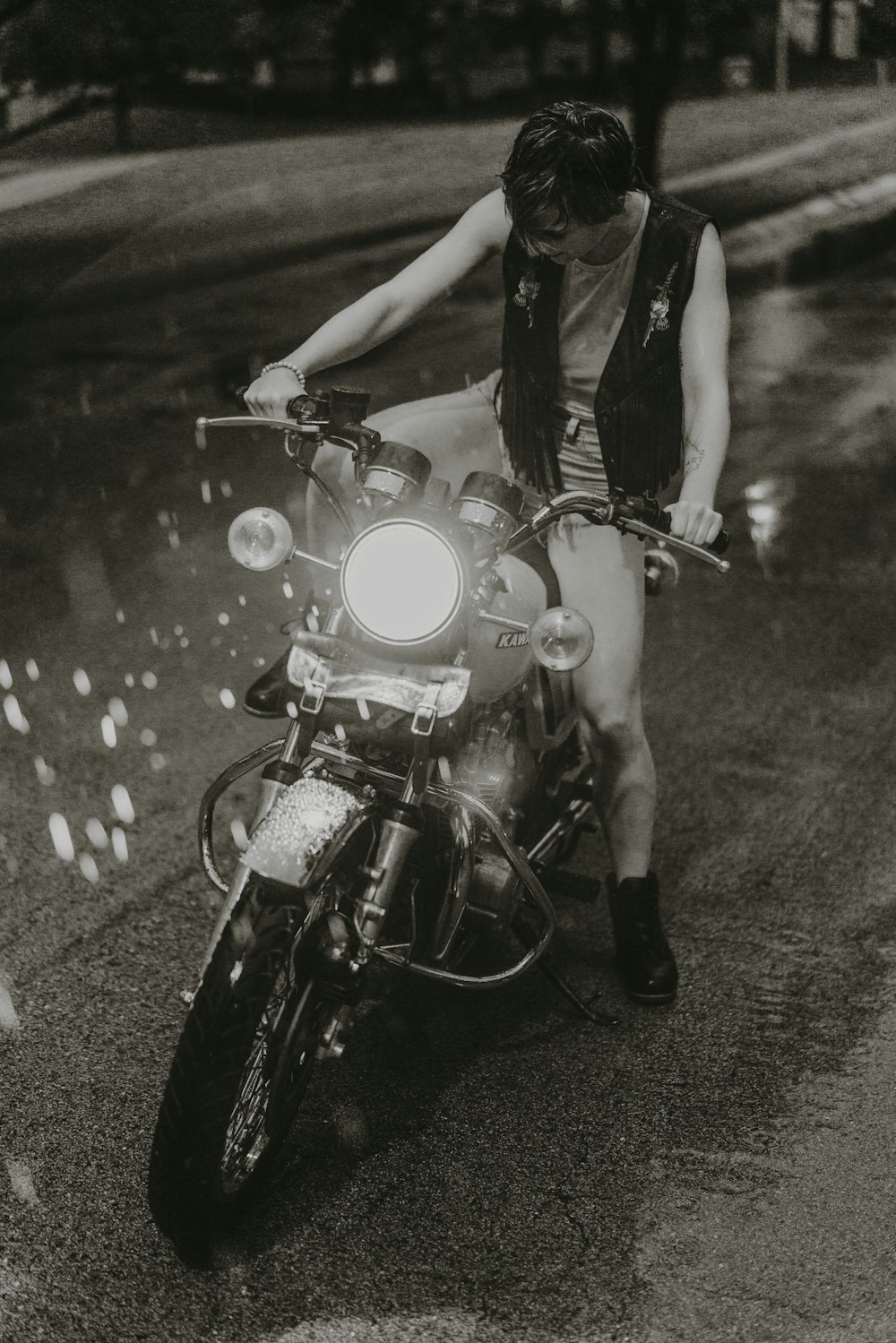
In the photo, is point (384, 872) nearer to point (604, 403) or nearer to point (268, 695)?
point (268, 695)

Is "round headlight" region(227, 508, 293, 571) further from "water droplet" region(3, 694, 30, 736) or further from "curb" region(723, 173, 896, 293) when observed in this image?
"curb" region(723, 173, 896, 293)

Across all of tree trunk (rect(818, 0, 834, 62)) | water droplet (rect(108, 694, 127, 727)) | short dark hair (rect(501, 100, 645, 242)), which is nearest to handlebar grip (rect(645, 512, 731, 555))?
short dark hair (rect(501, 100, 645, 242))

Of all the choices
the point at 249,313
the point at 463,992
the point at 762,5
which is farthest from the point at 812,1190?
the point at 762,5

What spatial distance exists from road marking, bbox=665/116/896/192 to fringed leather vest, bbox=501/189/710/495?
14.5 metres

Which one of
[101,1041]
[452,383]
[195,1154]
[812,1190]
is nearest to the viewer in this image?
[195,1154]

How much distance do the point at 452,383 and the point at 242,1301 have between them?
23.9 feet

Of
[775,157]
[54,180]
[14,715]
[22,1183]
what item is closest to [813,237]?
[775,157]

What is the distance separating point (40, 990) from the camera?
11.2ft

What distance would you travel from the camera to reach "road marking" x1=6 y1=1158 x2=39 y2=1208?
276cm

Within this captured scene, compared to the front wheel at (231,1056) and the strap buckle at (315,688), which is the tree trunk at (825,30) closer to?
the strap buckle at (315,688)

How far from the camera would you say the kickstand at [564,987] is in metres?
3.27

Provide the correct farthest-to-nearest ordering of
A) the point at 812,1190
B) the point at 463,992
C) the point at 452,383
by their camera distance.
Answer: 1. the point at 452,383
2. the point at 463,992
3. the point at 812,1190

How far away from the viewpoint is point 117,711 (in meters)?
4.93

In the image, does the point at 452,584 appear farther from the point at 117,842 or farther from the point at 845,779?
the point at 845,779
